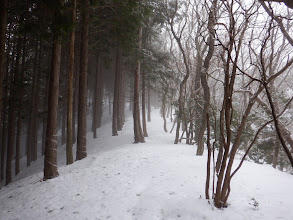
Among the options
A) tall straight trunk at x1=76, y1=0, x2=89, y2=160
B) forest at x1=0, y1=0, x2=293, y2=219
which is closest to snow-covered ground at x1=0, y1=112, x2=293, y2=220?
forest at x1=0, y1=0, x2=293, y2=219

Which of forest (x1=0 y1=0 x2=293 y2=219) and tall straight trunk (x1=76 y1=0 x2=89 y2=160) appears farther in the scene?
tall straight trunk (x1=76 y1=0 x2=89 y2=160)

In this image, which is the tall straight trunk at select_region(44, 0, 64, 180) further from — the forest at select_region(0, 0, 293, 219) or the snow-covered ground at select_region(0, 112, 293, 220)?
the snow-covered ground at select_region(0, 112, 293, 220)

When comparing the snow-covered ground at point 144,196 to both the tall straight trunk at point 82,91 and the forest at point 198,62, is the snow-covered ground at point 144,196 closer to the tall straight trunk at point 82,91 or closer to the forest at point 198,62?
the forest at point 198,62

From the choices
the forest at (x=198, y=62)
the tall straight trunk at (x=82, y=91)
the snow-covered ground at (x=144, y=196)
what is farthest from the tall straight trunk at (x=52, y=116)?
the tall straight trunk at (x=82, y=91)

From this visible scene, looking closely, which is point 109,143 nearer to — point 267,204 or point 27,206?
point 27,206

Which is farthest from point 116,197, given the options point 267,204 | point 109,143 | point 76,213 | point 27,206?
point 109,143

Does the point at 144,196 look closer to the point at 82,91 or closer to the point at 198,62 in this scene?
the point at 82,91

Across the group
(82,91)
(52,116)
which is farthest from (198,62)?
(52,116)

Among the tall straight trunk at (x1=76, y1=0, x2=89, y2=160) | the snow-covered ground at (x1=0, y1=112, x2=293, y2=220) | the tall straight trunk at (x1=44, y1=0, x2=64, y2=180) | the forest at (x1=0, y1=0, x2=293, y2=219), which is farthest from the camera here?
the tall straight trunk at (x1=76, y1=0, x2=89, y2=160)

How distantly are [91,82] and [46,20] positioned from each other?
1968 cm

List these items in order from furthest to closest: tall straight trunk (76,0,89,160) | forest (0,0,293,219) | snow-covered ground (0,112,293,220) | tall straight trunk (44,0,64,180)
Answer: tall straight trunk (76,0,89,160)
tall straight trunk (44,0,64,180)
snow-covered ground (0,112,293,220)
forest (0,0,293,219)

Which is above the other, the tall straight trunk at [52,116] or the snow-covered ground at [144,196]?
the tall straight trunk at [52,116]

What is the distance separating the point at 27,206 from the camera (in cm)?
541

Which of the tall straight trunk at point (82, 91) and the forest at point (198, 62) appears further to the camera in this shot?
the tall straight trunk at point (82, 91)
